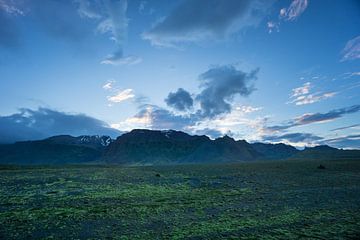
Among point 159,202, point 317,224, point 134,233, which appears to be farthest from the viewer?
point 159,202

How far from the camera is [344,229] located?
555 inches

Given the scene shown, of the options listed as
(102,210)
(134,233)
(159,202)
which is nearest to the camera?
(134,233)

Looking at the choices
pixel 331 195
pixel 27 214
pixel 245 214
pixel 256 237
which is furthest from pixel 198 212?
pixel 331 195

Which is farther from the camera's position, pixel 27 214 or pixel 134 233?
pixel 27 214

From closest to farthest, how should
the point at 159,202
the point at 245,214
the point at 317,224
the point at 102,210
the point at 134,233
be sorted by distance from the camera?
the point at 134,233, the point at 317,224, the point at 245,214, the point at 102,210, the point at 159,202

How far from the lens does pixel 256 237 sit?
12836mm

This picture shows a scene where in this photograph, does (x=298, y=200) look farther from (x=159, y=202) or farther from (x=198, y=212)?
(x=159, y=202)

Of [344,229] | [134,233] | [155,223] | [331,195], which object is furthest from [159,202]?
[331,195]

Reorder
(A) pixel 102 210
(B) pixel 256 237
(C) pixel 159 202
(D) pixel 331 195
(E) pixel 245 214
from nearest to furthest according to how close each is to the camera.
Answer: (B) pixel 256 237, (E) pixel 245 214, (A) pixel 102 210, (C) pixel 159 202, (D) pixel 331 195

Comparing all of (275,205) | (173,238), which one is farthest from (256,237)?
(275,205)

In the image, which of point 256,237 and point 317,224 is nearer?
point 256,237

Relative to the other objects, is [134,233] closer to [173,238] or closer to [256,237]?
[173,238]

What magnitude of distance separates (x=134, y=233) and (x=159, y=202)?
29.8 ft

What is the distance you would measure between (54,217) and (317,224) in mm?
16176
